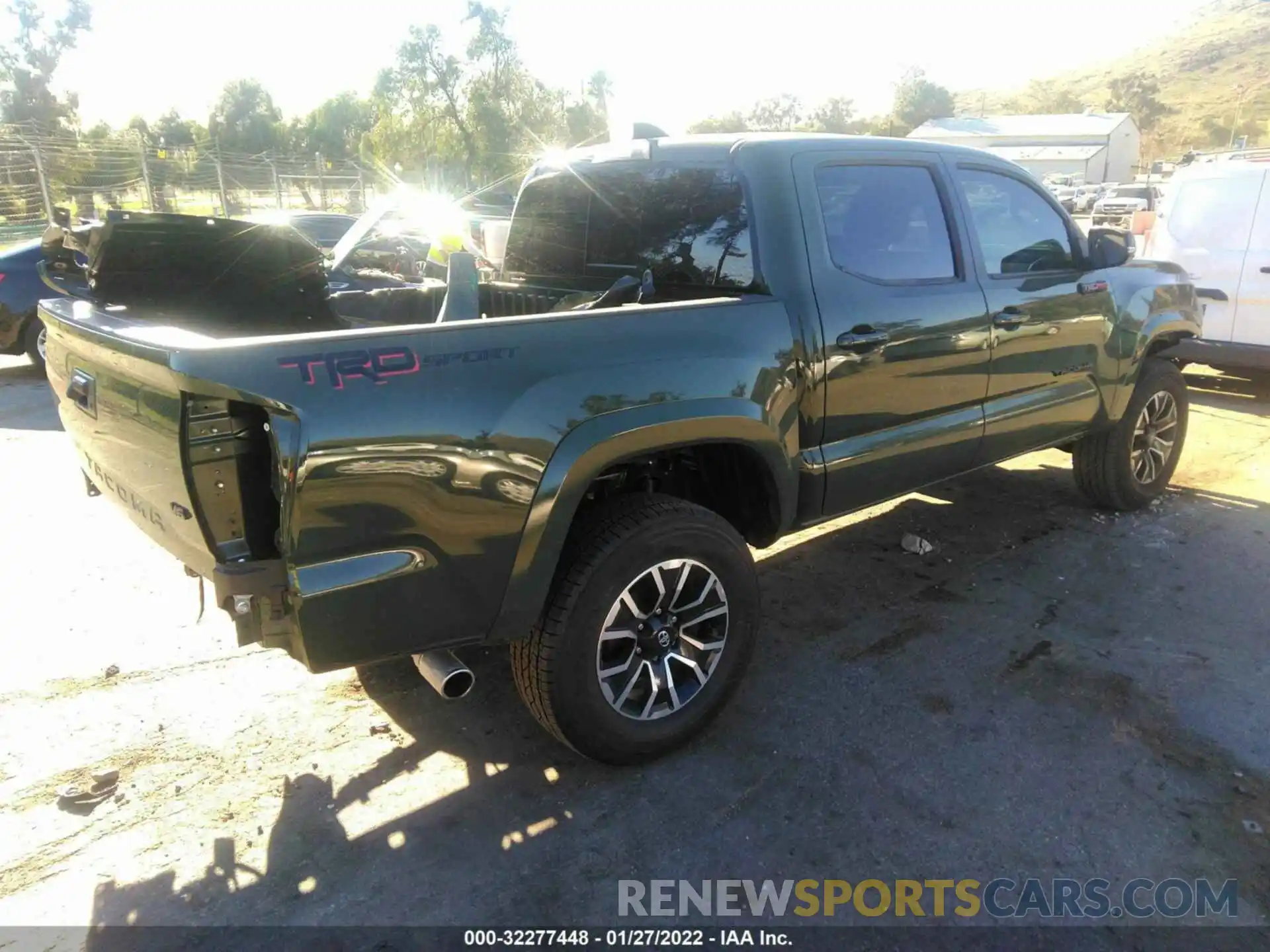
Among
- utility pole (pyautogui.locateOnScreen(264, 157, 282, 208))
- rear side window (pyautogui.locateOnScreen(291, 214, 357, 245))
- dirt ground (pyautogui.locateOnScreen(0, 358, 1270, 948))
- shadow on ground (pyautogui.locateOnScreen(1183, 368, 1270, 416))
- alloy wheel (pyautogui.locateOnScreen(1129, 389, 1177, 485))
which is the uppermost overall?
utility pole (pyautogui.locateOnScreen(264, 157, 282, 208))

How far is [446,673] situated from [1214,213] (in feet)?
26.4

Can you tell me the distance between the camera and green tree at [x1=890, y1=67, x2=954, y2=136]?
112 metres

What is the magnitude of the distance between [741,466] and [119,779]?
2.34 metres

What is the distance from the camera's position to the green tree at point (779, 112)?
104062 mm

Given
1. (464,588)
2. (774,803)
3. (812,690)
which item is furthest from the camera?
(812,690)

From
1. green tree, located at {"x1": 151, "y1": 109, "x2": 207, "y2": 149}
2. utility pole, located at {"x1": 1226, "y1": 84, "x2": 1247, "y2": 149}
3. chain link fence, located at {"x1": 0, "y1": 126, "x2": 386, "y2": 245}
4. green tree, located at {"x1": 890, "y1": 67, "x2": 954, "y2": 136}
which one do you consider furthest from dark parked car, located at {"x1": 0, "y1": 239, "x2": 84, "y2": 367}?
green tree, located at {"x1": 890, "y1": 67, "x2": 954, "y2": 136}

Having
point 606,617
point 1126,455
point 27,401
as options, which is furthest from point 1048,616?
point 27,401

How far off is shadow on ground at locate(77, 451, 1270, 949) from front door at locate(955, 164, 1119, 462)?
1.16m

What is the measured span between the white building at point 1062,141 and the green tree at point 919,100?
3304 centimetres

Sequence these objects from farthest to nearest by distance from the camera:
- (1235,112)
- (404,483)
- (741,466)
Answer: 1. (1235,112)
2. (741,466)
3. (404,483)

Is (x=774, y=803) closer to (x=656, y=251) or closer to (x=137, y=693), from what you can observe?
(x=656, y=251)

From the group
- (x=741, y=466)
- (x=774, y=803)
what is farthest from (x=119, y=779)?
(x=741, y=466)

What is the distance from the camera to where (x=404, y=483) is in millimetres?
2268

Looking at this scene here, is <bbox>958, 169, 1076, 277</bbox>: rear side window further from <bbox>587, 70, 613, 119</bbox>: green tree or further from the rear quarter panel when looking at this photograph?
<bbox>587, 70, 613, 119</bbox>: green tree
